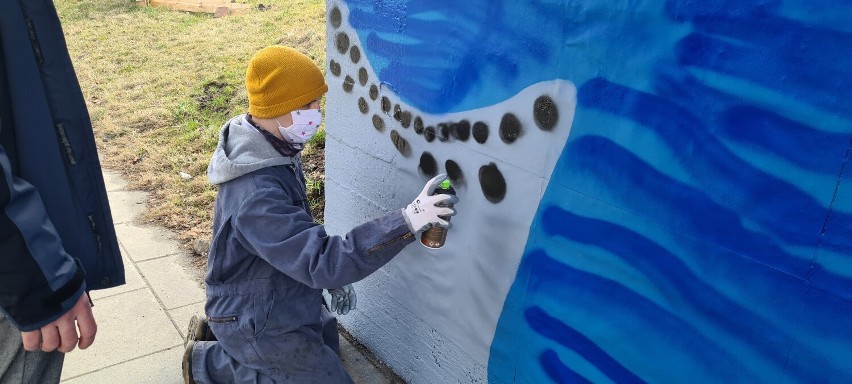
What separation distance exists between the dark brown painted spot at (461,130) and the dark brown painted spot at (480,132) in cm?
4

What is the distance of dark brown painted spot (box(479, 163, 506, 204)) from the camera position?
98.5 inches

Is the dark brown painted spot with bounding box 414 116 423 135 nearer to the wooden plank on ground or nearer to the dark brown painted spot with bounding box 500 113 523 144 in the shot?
the dark brown painted spot with bounding box 500 113 523 144

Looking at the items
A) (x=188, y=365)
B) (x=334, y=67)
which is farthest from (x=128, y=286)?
(x=334, y=67)

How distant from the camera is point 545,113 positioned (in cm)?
226

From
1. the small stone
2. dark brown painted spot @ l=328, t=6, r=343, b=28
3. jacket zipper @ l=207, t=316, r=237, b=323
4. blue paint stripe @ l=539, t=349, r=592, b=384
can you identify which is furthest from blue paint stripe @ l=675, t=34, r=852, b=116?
the small stone

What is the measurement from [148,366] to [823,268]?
3112 mm

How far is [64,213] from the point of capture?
7.43 feet

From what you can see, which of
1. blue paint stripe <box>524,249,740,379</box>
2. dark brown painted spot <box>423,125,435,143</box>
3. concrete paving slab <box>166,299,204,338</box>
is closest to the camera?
blue paint stripe <box>524,249,740,379</box>

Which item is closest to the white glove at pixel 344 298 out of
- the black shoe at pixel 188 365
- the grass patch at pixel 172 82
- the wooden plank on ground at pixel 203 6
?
the black shoe at pixel 188 365

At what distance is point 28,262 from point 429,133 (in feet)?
4.90

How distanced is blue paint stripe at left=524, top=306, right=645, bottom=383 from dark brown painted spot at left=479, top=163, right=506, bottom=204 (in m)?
0.42

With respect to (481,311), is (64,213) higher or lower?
higher

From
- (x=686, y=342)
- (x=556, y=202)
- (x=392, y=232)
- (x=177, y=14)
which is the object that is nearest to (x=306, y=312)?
(x=392, y=232)

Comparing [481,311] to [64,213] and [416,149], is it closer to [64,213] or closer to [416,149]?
[416,149]
